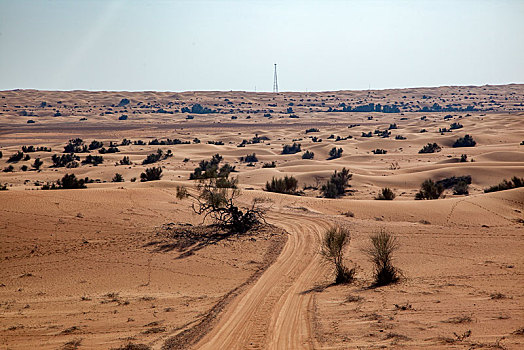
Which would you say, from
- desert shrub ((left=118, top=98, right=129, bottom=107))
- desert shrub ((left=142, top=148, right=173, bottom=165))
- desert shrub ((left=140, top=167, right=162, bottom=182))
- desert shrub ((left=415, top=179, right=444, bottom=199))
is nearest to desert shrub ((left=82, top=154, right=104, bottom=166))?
desert shrub ((left=142, top=148, right=173, bottom=165))

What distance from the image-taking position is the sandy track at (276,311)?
798cm

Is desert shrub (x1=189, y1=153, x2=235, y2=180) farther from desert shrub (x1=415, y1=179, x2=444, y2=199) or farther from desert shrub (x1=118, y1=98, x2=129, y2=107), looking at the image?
desert shrub (x1=118, y1=98, x2=129, y2=107)

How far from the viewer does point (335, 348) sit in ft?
24.3

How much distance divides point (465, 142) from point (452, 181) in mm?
21943

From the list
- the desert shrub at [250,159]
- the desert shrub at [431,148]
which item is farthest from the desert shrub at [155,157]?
the desert shrub at [431,148]

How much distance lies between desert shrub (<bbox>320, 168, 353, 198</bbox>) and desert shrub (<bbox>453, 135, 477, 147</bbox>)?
23.3 meters

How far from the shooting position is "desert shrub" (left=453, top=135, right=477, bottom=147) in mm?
48181

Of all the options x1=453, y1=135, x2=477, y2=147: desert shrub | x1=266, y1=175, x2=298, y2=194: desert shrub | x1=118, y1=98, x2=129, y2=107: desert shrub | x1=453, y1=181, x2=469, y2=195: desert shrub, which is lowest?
x1=453, y1=181, x2=469, y2=195: desert shrub

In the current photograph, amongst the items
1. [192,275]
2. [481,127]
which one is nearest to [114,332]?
[192,275]

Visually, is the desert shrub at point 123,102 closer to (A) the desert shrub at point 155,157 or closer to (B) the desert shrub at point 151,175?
(A) the desert shrub at point 155,157

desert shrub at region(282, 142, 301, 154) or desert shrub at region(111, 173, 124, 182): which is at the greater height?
desert shrub at region(282, 142, 301, 154)

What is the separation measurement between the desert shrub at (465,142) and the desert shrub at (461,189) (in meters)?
23.0

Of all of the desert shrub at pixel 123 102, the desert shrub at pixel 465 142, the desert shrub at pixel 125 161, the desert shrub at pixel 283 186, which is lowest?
the desert shrub at pixel 283 186

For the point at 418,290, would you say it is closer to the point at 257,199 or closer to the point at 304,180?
the point at 257,199
